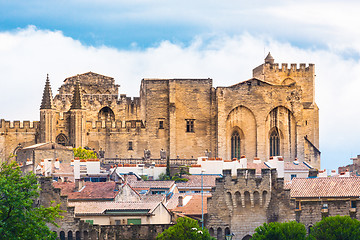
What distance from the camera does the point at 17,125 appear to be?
124062 millimetres

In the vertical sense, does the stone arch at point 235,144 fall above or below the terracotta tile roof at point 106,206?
above

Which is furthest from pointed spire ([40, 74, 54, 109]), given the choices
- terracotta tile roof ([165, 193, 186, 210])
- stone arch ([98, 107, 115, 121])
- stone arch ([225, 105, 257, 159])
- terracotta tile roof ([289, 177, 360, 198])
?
terracotta tile roof ([289, 177, 360, 198])

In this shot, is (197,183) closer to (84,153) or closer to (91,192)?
(91,192)

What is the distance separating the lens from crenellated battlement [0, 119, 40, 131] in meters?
124

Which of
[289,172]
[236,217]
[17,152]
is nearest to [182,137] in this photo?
[17,152]

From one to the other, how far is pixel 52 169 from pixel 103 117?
3704 centimetres

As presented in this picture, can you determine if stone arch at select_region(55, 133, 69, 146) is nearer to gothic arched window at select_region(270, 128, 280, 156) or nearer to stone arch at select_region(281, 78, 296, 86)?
gothic arched window at select_region(270, 128, 280, 156)

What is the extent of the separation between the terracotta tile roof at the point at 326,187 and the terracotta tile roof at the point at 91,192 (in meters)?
12.2

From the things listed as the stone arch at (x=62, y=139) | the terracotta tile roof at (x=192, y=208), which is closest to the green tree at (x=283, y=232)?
the terracotta tile roof at (x=192, y=208)

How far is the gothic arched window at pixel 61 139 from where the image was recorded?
12231 cm

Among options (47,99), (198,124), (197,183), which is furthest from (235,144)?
(197,183)

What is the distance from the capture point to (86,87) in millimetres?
141375

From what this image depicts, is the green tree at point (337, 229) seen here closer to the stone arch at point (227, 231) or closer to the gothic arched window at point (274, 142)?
the stone arch at point (227, 231)

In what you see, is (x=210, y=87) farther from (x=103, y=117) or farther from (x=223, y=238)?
(x=223, y=238)
